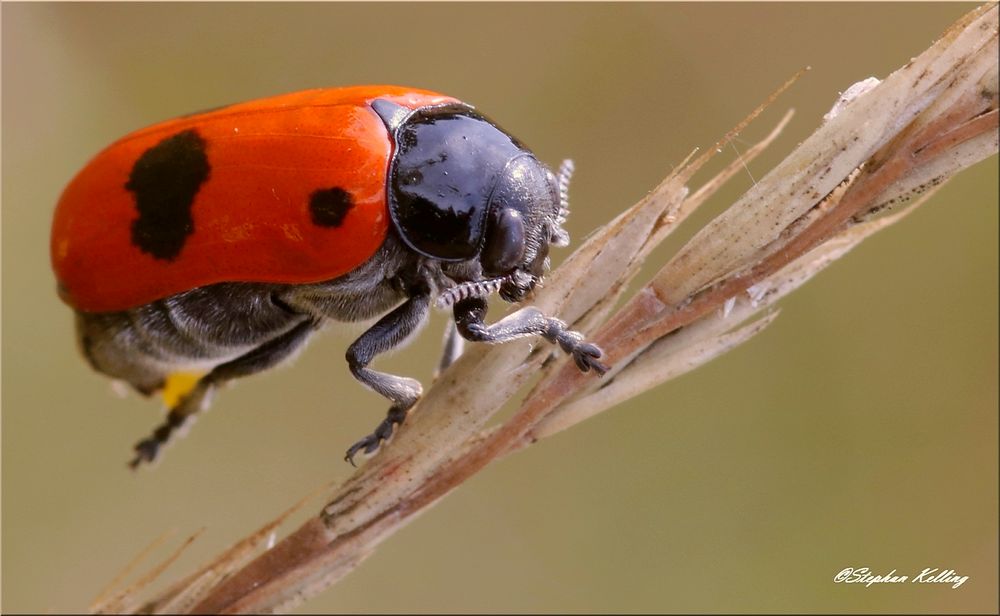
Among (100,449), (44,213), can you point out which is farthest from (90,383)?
(44,213)

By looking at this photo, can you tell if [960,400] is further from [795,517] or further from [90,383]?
[90,383]

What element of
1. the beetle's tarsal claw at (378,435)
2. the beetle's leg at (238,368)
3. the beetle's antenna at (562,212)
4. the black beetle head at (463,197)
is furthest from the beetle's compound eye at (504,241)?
the beetle's leg at (238,368)

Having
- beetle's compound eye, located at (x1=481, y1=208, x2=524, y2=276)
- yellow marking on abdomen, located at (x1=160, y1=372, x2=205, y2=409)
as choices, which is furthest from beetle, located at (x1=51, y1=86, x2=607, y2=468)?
yellow marking on abdomen, located at (x1=160, y1=372, x2=205, y2=409)

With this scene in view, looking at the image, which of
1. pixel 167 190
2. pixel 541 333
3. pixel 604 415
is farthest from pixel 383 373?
pixel 604 415

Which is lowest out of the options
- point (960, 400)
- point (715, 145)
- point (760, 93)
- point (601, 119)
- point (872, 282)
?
point (960, 400)

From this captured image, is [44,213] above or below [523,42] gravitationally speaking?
above

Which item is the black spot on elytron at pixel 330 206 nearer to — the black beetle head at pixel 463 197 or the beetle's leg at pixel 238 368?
the black beetle head at pixel 463 197
